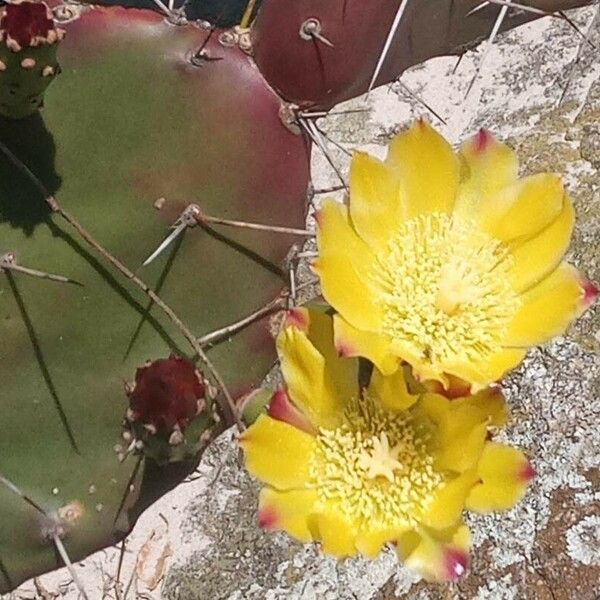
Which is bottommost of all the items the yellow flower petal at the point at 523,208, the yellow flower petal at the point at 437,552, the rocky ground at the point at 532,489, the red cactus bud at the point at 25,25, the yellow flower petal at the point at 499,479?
the rocky ground at the point at 532,489

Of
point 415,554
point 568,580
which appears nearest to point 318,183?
point 568,580

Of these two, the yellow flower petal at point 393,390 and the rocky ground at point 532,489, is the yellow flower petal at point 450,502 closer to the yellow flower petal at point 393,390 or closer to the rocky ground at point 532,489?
the yellow flower petal at point 393,390

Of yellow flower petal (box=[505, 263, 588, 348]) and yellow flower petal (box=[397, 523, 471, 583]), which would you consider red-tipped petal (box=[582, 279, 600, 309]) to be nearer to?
yellow flower petal (box=[505, 263, 588, 348])

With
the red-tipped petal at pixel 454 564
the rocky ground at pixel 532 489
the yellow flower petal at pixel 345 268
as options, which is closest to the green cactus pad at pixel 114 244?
the yellow flower petal at pixel 345 268

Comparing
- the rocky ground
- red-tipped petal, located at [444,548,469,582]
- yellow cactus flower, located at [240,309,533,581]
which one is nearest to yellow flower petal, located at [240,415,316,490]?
yellow cactus flower, located at [240,309,533,581]

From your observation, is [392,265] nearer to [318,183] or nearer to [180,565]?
[180,565]

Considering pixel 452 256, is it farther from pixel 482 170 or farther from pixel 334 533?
pixel 334 533

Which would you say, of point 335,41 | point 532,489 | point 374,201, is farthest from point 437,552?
point 532,489
